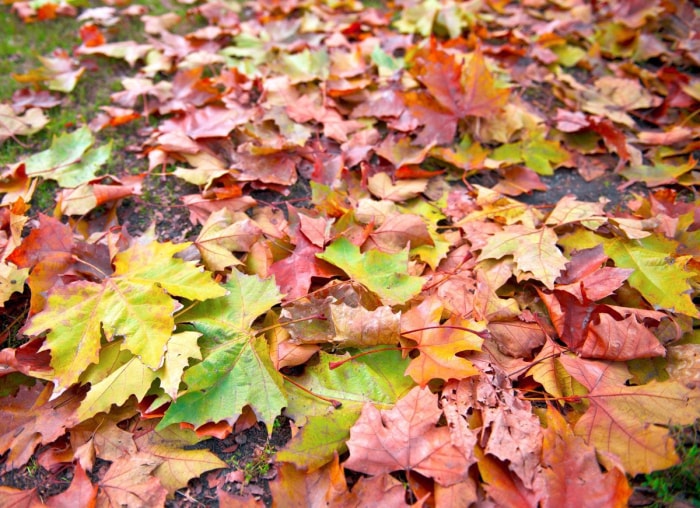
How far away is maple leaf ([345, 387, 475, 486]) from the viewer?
1.29 m

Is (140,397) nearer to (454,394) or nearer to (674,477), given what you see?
(454,394)

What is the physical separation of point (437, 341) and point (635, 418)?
573 millimetres

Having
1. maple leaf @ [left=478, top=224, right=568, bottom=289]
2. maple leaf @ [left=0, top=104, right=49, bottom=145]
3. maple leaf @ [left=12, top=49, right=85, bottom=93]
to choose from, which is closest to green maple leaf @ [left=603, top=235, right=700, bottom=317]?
maple leaf @ [left=478, top=224, right=568, bottom=289]

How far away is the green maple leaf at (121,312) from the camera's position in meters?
1.47

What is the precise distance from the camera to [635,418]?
1.35m

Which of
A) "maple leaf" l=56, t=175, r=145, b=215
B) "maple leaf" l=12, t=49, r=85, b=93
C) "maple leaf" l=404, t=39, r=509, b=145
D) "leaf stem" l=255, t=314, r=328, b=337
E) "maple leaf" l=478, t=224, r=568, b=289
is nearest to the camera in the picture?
"leaf stem" l=255, t=314, r=328, b=337

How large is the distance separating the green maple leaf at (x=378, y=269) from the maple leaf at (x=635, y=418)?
59 centimetres

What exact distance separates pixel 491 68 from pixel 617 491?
7.78 feet

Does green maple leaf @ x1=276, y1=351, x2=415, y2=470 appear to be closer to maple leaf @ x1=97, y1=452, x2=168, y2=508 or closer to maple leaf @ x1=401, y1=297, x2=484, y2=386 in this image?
maple leaf @ x1=401, y1=297, x2=484, y2=386

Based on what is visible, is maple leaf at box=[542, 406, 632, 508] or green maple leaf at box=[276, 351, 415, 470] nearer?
maple leaf at box=[542, 406, 632, 508]

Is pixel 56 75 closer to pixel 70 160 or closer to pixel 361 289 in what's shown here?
pixel 70 160

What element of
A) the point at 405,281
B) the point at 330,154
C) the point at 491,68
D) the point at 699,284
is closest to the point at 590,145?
the point at 491,68

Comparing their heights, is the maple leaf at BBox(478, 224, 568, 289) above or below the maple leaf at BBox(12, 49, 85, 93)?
below

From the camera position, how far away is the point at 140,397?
1.42 m
